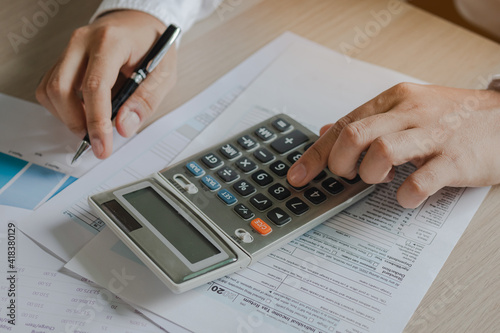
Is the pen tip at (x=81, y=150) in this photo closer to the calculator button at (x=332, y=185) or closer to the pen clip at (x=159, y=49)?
the pen clip at (x=159, y=49)

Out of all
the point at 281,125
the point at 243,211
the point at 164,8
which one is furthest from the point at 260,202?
the point at 164,8

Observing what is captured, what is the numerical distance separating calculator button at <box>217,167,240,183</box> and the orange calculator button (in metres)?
0.06

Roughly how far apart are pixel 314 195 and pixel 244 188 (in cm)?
7

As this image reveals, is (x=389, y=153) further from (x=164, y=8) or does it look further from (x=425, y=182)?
(x=164, y=8)

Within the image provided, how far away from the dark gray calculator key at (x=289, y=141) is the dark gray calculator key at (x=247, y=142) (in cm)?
2

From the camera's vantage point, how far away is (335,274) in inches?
19.5

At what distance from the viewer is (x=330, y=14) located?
0.88m

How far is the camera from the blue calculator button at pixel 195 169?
0.55 metres

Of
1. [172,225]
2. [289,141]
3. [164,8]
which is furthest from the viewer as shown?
[164,8]

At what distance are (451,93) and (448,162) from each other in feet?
0.38

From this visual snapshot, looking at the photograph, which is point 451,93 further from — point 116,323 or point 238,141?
point 116,323

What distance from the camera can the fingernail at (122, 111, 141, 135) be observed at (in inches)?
24.4

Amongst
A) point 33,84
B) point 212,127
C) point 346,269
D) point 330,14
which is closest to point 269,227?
point 346,269

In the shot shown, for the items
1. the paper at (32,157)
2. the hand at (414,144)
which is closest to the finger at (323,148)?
the hand at (414,144)
